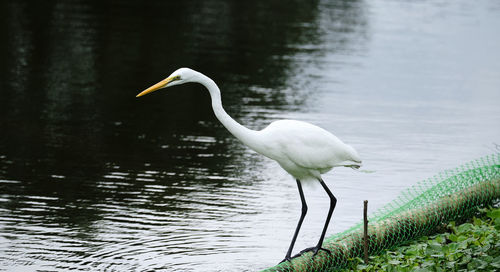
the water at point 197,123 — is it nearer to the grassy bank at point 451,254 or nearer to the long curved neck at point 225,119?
the grassy bank at point 451,254

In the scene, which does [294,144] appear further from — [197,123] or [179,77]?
[197,123]

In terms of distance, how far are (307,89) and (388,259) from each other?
10.9m

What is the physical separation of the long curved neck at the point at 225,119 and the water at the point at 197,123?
5.50ft

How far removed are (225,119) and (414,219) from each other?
7.81 feet

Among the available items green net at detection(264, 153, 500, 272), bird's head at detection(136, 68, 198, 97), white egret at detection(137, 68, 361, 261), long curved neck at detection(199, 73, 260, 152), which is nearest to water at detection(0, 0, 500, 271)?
green net at detection(264, 153, 500, 272)

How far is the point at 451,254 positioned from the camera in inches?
263

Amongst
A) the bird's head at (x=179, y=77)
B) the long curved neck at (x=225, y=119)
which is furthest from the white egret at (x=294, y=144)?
the bird's head at (x=179, y=77)

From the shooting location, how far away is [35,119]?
13.7 m

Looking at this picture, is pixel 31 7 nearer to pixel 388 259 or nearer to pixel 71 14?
pixel 71 14

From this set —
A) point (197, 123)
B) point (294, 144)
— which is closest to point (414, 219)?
point (294, 144)

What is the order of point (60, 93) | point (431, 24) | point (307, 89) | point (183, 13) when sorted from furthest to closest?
point (431, 24)
point (183, 13)
point (307, 89)
point (60, 93)

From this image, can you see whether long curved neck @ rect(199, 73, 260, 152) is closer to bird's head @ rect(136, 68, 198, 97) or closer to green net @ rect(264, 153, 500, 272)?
bird's head @ rect(136, 68, 198, 97)

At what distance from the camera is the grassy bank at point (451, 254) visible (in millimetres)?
6453

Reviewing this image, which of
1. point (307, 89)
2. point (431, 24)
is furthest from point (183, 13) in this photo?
point (307, 89)
